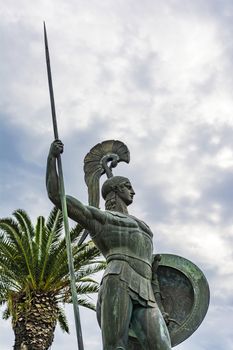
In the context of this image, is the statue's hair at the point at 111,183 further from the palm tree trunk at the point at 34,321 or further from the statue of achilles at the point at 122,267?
the palm tree trunk at the point at 34,321

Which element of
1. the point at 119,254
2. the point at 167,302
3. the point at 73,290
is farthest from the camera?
the point at 167,302

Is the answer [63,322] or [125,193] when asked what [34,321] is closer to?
[63,322]

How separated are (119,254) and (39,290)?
15364 millimetres

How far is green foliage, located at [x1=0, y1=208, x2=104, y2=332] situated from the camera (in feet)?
74.7

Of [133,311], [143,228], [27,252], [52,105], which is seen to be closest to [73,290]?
[133,311]

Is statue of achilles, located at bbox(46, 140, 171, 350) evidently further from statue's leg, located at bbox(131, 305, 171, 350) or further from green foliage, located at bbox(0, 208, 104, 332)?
green foliage, located at bbox(0, 208, 104, 332)

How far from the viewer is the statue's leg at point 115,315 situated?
754cm

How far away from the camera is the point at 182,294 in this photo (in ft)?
29.1

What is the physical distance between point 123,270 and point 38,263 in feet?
50.5

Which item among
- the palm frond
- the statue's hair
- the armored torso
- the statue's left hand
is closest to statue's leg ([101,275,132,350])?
the armored torso

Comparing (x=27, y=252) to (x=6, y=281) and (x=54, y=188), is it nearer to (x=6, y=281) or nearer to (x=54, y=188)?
(x=6, y=281)

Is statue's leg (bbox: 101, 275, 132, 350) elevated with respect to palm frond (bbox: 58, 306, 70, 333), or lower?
lower

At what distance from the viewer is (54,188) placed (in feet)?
26.4

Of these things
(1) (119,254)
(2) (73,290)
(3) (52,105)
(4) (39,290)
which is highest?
(4) (39,290)
